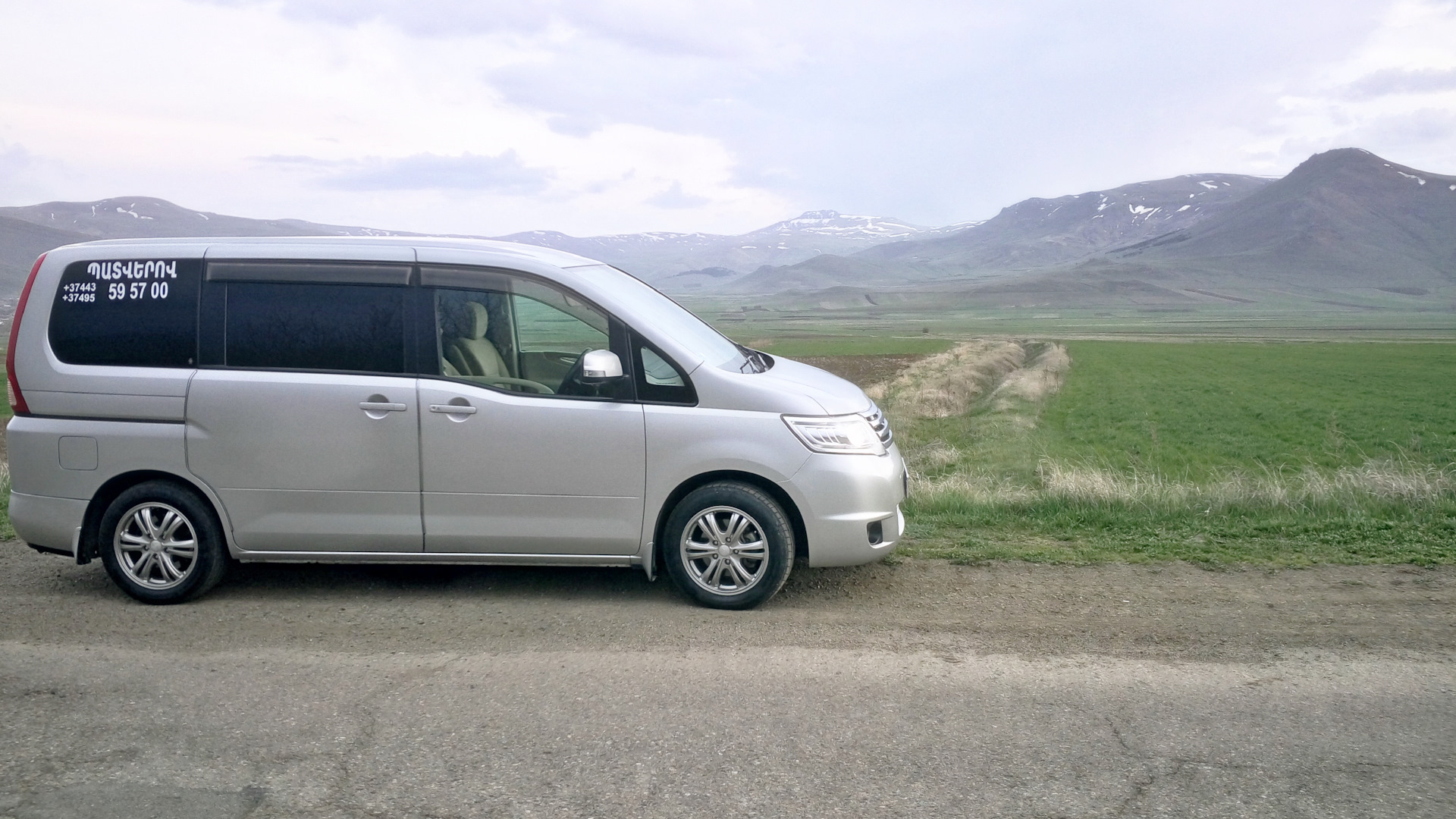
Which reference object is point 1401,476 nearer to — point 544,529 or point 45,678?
point 544,529

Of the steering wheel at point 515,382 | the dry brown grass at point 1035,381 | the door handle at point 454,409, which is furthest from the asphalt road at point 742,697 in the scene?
the dry brown grass at point 1035,381

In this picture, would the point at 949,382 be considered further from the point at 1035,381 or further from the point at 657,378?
the point at 657,378

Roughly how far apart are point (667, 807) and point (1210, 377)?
57126mm

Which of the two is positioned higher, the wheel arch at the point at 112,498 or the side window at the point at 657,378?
the side window at the point at 657,378

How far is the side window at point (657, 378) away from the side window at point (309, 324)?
4.31 ft

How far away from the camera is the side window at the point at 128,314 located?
566 centimetres

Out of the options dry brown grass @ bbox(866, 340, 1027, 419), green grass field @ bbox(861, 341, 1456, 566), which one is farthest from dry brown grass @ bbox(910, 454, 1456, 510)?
dry brown grass @ bbox(866, 340, 1027, 419)

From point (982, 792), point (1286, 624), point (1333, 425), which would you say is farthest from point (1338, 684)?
point (1333, 425)

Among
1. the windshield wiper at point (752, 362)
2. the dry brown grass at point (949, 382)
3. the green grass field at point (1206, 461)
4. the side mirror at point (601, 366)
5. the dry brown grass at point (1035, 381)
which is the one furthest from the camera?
the dry brown grass at point (1035, 381)

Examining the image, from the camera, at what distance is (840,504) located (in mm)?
5480

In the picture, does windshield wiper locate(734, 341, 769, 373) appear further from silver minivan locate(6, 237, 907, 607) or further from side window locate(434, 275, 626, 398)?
side window locate(434, 275, 626, 398)

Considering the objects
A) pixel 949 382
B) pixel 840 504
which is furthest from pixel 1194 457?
pixel 840 504

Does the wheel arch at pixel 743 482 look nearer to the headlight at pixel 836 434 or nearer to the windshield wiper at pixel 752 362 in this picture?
the headlight at pixel 836 434

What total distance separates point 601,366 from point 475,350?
0.78 meters
